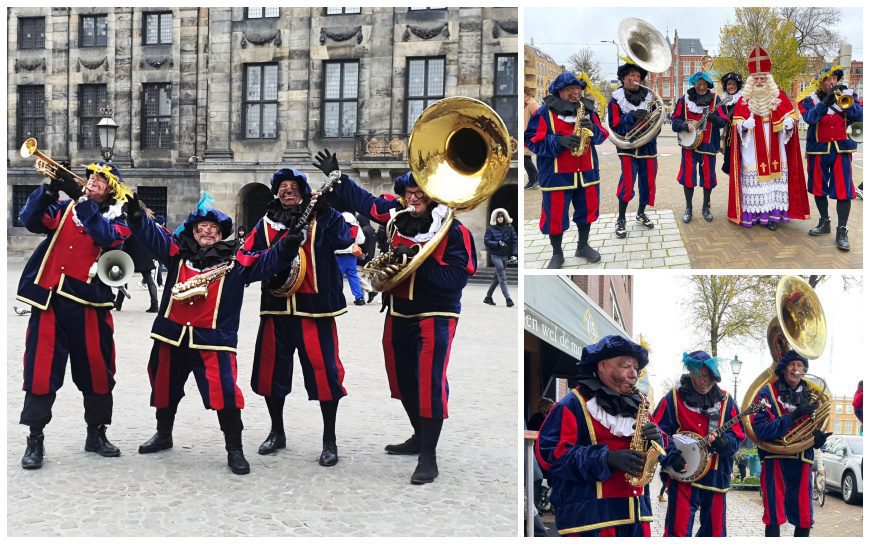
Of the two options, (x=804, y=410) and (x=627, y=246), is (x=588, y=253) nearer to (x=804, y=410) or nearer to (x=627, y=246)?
(x=627, y=246)

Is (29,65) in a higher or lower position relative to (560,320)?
higher

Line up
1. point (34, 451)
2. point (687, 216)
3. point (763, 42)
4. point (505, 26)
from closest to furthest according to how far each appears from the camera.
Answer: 1. point (34, 451)
2. point (687, 216)
3. point (763, 42)
4. point (505, 26)

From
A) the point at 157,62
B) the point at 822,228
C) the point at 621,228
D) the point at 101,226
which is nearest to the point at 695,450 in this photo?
the point at 621,228

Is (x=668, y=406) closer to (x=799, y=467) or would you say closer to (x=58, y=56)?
(x=799, y=467)

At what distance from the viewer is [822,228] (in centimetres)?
835

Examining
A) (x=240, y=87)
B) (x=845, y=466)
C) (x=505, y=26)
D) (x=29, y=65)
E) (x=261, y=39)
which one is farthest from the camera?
(x=29, y=65)

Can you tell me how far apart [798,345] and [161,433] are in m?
4.37

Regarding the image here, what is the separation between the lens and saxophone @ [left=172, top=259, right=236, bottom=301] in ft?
18.5

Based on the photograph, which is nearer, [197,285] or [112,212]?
[197,285]

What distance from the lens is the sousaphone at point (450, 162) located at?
18.0ft

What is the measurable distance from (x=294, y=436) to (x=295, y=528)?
73.0 inches

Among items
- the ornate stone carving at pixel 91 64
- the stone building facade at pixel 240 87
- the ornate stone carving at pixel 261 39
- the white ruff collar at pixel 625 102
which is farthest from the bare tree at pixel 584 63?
the ornate stone carving at pixel 91 64

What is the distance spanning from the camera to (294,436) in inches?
261

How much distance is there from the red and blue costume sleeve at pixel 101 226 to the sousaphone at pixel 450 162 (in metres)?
1.65
